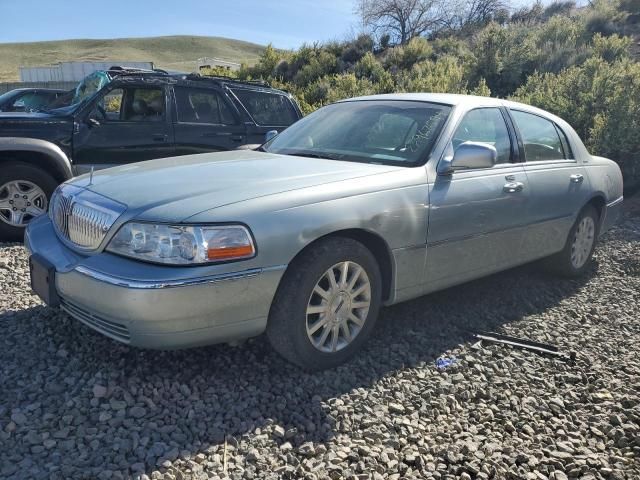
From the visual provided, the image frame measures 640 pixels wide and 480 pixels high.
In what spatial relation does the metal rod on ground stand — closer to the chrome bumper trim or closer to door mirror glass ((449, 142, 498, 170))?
door mirror glass ((449, 142, 498, 170))

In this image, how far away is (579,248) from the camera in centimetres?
533

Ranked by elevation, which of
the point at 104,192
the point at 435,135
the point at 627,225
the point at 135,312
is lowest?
the point at 627,225

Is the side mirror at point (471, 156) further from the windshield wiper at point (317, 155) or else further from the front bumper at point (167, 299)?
the front bumper at point (167, 299)

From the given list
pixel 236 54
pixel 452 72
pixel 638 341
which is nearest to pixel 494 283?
pixel 638 341

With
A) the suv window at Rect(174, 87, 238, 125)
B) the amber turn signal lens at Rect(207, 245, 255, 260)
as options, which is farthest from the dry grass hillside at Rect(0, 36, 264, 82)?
→ the amber turn signal lens at Rect(207, 245, 255, 260)

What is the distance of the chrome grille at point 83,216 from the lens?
10.1ft

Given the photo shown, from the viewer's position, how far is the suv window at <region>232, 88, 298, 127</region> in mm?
7305

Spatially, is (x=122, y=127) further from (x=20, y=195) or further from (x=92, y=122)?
(x=20, y=195)

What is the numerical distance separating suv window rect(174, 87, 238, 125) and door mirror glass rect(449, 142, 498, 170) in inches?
156

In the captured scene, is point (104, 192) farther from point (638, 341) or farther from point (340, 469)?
point (638, 341)

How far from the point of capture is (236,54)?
294ft

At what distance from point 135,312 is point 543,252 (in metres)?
3.35

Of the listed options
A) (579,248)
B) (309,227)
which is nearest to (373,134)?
(309,227)

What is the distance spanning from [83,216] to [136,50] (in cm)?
9532
